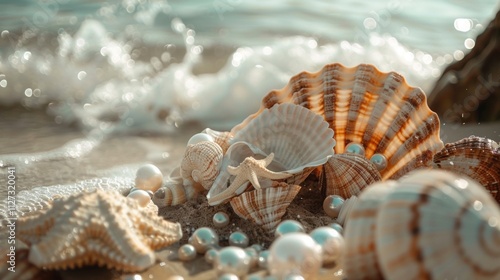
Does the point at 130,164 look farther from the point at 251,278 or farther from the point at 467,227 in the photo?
the point at 467,227

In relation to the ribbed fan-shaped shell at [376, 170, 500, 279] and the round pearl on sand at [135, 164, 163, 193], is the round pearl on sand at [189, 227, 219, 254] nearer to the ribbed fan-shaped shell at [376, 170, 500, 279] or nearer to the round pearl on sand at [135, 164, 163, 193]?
the round pearl on sand at [135, 164, 163, 193]

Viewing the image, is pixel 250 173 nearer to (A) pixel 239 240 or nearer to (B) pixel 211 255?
(A) pixel 239 240

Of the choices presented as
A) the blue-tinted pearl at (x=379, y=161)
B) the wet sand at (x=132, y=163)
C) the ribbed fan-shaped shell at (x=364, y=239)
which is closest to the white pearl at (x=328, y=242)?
the wet sand at (x=132, y=163)

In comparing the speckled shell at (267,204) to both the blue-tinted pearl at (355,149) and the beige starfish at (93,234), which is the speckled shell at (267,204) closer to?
the beige starfish at (93,234)

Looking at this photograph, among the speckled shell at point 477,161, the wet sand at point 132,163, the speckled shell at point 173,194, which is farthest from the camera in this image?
the speckled shell at point 173,194

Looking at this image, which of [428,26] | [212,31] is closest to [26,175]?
[212,31]

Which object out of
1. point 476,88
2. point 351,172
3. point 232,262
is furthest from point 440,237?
point 476,88
